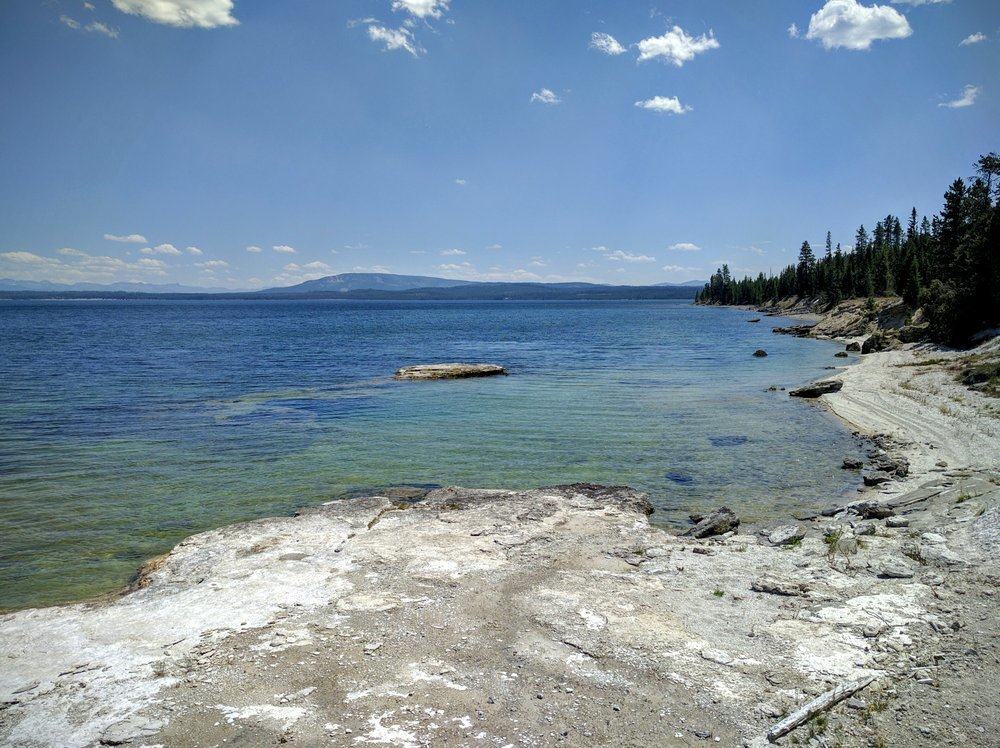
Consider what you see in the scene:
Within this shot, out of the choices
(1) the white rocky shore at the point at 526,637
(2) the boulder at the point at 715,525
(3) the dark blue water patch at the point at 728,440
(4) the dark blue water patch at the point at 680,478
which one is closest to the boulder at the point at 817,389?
(3) the dark blue water patch at the point at 728,440

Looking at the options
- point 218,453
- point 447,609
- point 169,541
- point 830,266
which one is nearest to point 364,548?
point 447,609

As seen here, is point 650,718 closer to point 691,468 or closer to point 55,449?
point 691,468

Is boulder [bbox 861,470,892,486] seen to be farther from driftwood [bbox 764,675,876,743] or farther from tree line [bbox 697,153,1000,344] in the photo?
tree line [bbox 697,153,1000,344]

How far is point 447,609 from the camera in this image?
917 cm

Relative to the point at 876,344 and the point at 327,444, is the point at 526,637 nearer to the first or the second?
the point at 327,444

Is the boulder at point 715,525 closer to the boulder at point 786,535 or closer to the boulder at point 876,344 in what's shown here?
the boulder at point 786,535

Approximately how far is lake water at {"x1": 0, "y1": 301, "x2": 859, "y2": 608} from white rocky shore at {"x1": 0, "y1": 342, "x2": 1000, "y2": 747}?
3.14 meters

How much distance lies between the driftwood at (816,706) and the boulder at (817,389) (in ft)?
91.2

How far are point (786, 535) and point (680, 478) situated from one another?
542 cm

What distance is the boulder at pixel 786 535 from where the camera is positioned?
12516 mm

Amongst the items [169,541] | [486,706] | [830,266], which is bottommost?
[169,541]

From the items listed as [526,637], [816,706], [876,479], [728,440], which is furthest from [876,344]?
[526,637]

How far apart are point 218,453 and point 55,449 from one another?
6.12 meters

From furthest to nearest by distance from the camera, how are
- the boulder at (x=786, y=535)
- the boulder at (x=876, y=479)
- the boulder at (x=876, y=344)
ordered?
1. the boulder at (x=876, y=344)
2. the boulder at (x=876, y=479)
3. the boulder at (x=786, y=535)
